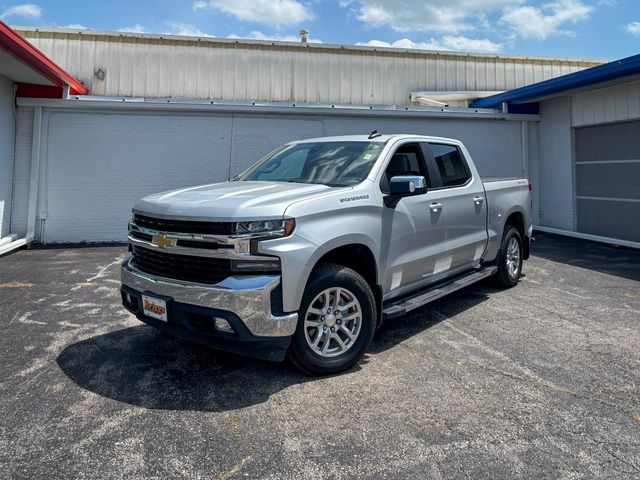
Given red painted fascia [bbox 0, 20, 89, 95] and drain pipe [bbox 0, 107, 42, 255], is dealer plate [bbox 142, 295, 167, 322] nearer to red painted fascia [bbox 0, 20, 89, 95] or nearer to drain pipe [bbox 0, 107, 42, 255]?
red painted fascia [bbox 0, 20, 89, 95]

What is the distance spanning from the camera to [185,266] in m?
3.21

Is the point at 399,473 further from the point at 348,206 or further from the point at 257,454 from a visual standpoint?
the point at 348,206

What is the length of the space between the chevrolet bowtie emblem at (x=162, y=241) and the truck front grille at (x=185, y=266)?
0.07 m

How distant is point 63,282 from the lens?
6.59m

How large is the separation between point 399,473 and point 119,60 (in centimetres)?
1288

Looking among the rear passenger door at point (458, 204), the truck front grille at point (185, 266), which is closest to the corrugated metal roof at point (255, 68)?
the rear passenger door at point (458, 204)

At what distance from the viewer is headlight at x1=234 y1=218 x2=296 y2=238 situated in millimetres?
2992

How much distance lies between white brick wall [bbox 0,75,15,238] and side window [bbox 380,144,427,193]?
29.7 ft

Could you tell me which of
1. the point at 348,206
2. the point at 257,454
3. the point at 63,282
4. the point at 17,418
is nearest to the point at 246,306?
the point at 257,454

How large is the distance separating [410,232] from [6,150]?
9575 mm

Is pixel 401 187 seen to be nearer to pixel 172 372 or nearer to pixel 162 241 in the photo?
pixel 162 241

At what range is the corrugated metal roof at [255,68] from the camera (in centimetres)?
1190

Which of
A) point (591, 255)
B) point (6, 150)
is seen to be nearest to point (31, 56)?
point (6, 150)

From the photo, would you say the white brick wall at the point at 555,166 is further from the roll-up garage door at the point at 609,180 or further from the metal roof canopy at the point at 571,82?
the metal roof canopy at the point at 571,82
